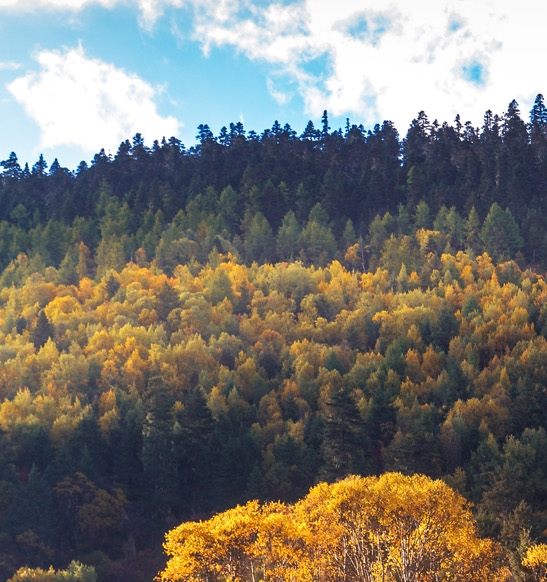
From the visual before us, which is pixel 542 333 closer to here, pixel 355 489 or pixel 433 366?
pixel 433 366

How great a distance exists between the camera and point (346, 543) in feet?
133

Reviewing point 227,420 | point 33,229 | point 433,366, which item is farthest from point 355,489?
→ point 33,229

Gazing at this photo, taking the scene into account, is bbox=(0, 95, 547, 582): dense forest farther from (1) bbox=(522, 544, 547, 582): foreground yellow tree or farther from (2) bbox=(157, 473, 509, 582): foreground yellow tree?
(2) bbox=(157, 473, 509, 582): foreground yellow tree

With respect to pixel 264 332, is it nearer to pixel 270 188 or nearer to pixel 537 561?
pixel 270 188

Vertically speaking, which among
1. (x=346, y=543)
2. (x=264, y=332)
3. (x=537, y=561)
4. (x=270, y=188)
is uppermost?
(x=270, y=188)

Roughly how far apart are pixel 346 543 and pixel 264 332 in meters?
71.5

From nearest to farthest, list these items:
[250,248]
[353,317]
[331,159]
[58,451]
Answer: [58,451] < [353,317] < [250,248] < [331,159]

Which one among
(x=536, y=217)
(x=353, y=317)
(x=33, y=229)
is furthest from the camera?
(x=33, y=229)

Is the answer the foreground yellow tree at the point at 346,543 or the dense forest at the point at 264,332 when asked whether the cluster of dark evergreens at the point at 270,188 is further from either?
the foreground yellow tree at the point at 346,543

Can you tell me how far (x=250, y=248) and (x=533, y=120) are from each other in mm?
74318

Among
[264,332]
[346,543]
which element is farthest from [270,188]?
[346,543]

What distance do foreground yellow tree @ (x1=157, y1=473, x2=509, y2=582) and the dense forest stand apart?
4.81 metres

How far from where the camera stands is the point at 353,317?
110 m

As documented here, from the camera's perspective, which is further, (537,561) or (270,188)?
(270,188)
